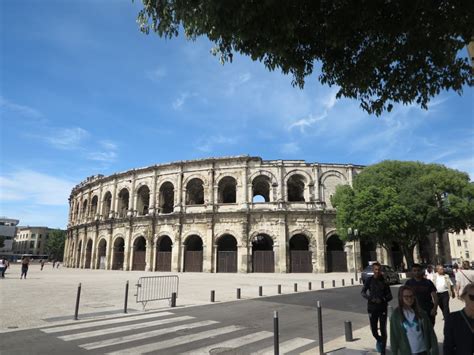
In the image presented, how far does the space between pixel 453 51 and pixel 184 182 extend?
1147 inches

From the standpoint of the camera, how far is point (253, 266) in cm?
2989

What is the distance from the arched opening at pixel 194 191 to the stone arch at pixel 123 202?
25.1 feet

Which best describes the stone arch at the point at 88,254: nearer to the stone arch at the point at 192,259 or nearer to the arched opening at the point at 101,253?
the arched opening at the point at 101,253

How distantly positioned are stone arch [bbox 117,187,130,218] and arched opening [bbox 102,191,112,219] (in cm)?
201

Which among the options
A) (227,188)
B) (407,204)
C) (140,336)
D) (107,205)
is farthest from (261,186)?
(140,336)

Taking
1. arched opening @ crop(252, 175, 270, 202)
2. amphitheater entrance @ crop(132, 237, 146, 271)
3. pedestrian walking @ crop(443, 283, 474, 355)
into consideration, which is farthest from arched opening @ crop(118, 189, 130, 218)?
pedestrian walking @ crop(443, 283, 474, 355)

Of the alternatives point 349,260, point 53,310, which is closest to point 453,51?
point 53,310

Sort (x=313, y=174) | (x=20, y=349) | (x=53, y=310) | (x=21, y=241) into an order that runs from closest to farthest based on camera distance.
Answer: (x=20, y=349), (x=53, y=310), (x=313, y=174), (x=21, y=241)

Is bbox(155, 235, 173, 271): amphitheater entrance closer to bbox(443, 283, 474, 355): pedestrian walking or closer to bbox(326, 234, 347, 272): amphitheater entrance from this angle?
bbox(326, 234, 347, 272): amphitheater entrance

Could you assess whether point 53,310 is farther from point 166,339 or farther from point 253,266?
point 253,266

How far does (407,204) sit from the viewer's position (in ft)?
83.4

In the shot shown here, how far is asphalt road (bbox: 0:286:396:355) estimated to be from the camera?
616 centimetres

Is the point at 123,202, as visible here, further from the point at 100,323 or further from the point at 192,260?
the point at 100,323

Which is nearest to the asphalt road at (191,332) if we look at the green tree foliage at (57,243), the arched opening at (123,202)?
the arched opening at (123,202)
